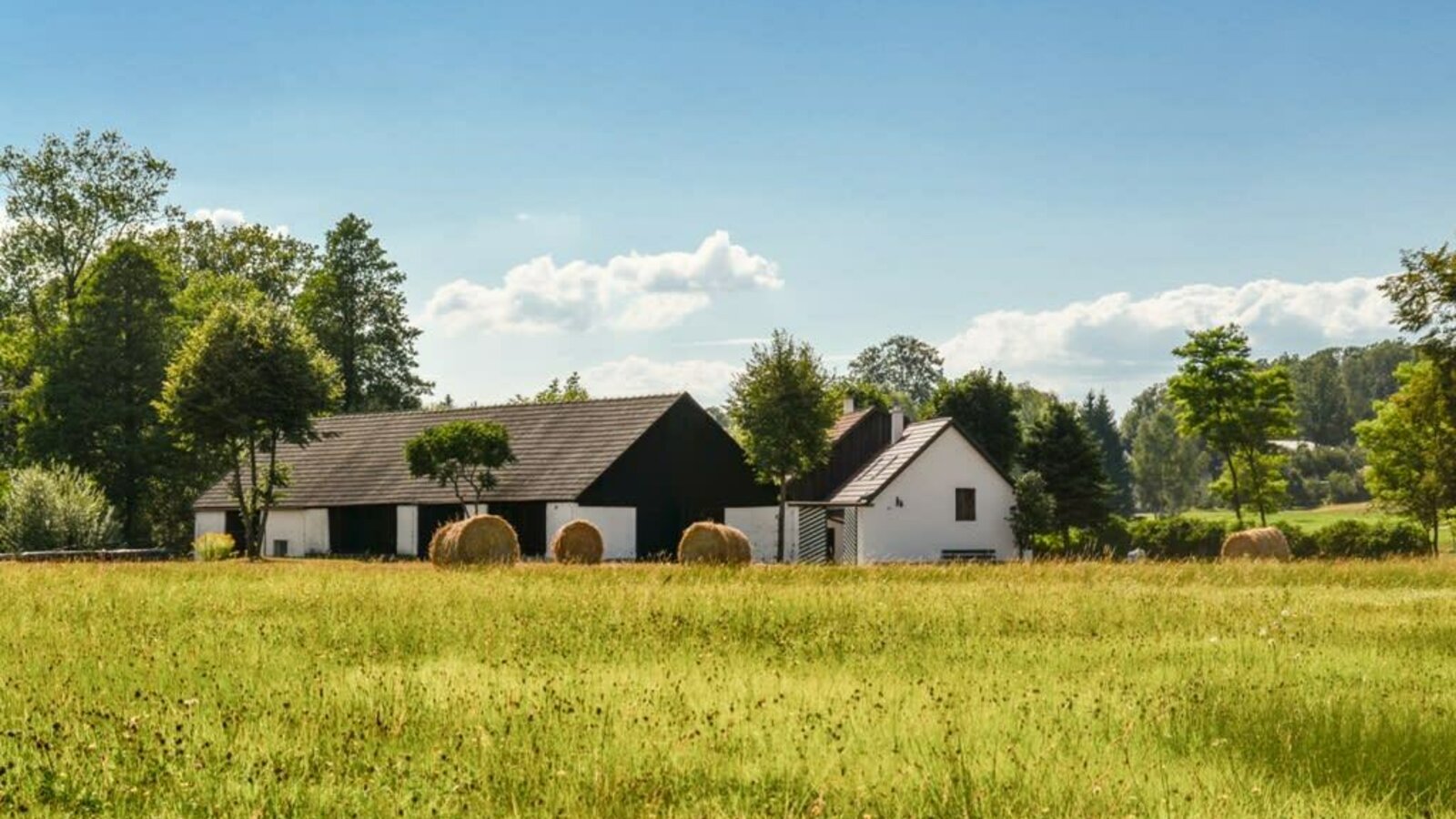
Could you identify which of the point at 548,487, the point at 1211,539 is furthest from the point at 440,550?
the point at 1211,539

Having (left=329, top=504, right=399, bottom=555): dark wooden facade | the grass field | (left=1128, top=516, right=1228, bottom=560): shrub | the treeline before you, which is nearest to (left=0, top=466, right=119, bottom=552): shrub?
the treeline

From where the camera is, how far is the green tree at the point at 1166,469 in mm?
166375

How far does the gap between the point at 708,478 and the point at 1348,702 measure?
48.1 metres

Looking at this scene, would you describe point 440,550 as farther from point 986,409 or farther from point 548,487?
point 986,409

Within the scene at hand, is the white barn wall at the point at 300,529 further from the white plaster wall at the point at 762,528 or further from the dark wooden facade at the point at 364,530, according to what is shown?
the white plaster wall at the point at 762,528

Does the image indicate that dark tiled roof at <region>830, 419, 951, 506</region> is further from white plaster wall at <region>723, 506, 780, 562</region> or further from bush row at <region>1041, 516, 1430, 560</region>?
bush row at <region>1041, 516, 1430, 560</region>

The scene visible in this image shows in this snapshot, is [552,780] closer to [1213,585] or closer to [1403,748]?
[1403,748]

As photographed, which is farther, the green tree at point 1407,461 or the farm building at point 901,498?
the farm building at point 901,498

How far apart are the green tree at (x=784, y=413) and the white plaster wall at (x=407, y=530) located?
13.5 meters

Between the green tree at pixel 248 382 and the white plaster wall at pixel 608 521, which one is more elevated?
the green tree at pixel 248 382

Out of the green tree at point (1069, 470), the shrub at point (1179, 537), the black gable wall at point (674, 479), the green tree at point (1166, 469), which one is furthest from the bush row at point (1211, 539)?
the green tree at point (1166, 469)

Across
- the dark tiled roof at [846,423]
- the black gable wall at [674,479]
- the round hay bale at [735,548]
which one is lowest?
the round hay bale at [735,548]

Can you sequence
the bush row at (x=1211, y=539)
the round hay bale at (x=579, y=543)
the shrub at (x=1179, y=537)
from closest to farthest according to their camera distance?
the round hay bale at (x=579, y=543), the bush row at (x=1211, y=539), the shrub at (x=1179, y=537)

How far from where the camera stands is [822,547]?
63125 mm
